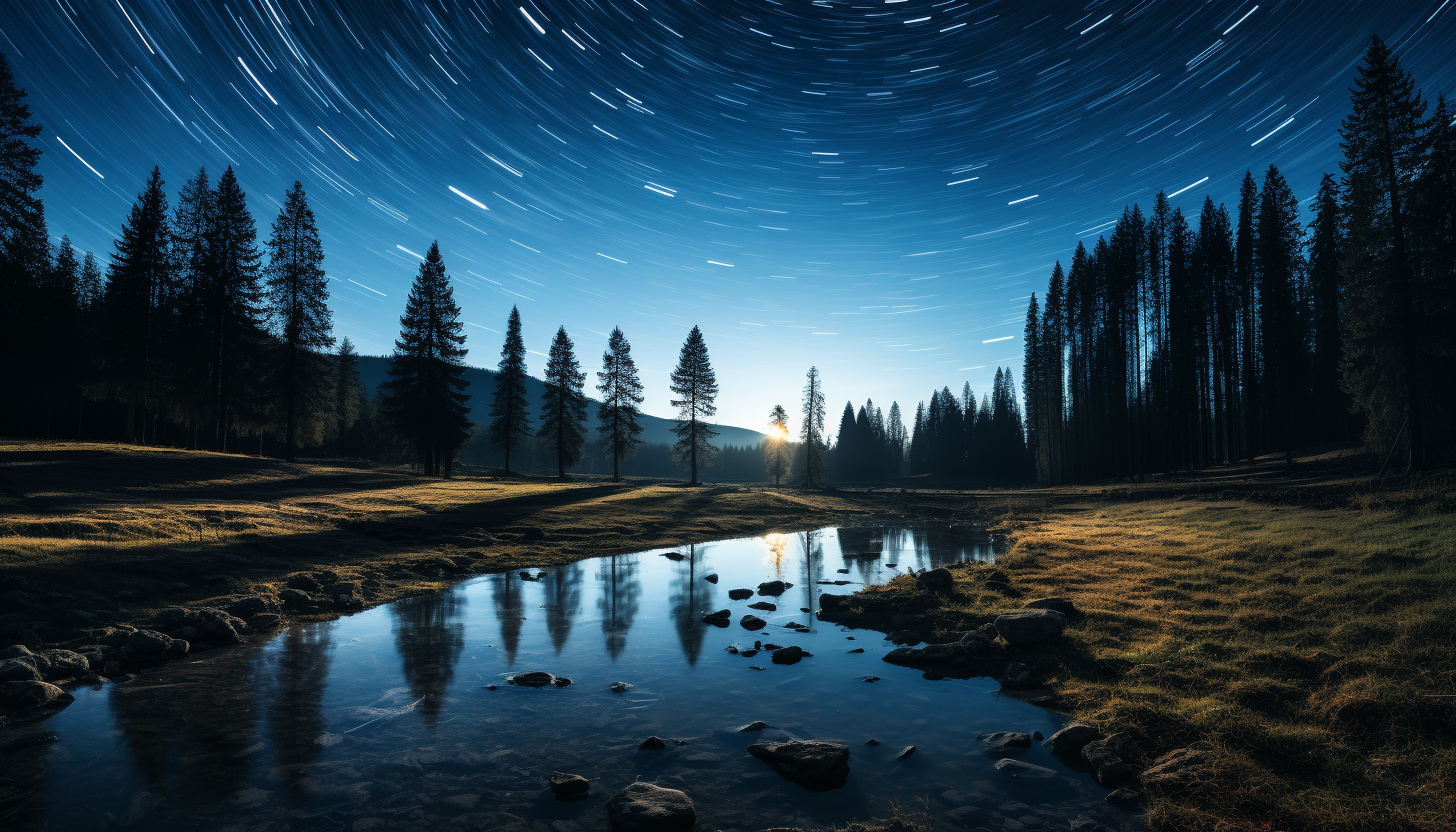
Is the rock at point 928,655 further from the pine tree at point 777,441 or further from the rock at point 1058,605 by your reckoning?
the pine tree at point 777,441

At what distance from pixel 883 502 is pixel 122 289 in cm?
6770

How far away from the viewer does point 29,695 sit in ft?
29.9

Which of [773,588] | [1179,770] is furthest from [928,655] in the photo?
[773,588]

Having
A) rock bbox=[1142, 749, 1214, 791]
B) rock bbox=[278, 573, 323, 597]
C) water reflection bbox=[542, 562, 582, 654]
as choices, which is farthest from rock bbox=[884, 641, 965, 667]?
rock bbox=[278, 573, 323, 597]

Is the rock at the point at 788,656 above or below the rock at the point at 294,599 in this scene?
below

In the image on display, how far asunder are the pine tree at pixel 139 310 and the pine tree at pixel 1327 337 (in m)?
95.0

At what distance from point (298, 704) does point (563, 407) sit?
55606 mm

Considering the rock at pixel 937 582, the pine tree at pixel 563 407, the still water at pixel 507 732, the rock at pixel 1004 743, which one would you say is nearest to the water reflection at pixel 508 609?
the still water at pixel 507 732

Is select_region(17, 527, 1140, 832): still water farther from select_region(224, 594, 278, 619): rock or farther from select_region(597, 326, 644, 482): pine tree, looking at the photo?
select_region(597, 326, 644, 482): pine tree

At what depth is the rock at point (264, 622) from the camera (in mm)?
14039

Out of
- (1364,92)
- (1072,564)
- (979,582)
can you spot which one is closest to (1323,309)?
(1364,92)

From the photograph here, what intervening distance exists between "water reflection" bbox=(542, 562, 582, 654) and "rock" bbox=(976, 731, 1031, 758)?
30.1 ft

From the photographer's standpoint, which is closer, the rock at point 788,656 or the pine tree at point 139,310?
the rock at point 788,656

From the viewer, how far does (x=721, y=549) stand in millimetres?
31188
